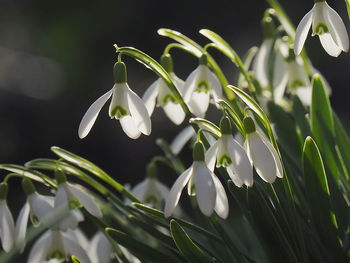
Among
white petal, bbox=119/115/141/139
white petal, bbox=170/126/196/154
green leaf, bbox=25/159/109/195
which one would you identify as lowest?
white petal, bbox=170/126/196/154

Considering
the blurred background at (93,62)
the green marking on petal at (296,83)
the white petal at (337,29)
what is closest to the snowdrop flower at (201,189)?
the white petal at (337,29)

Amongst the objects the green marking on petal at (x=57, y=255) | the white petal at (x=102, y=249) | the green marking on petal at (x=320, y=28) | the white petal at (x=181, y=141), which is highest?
the green marking on petal at (x=320, y=28)

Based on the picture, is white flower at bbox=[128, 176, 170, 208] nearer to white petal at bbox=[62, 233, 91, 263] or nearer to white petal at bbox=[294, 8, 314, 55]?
white petal at bbox=[62, 233, 91, 263]

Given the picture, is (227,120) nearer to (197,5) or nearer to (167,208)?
(167,208)

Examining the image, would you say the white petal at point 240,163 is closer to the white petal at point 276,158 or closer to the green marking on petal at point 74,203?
the white petal at point 276,158

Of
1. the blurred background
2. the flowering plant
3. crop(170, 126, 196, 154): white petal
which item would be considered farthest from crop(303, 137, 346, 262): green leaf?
the blurred background

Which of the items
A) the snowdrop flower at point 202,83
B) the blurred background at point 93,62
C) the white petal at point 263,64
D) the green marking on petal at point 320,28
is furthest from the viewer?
the blurred background at point 93,62
